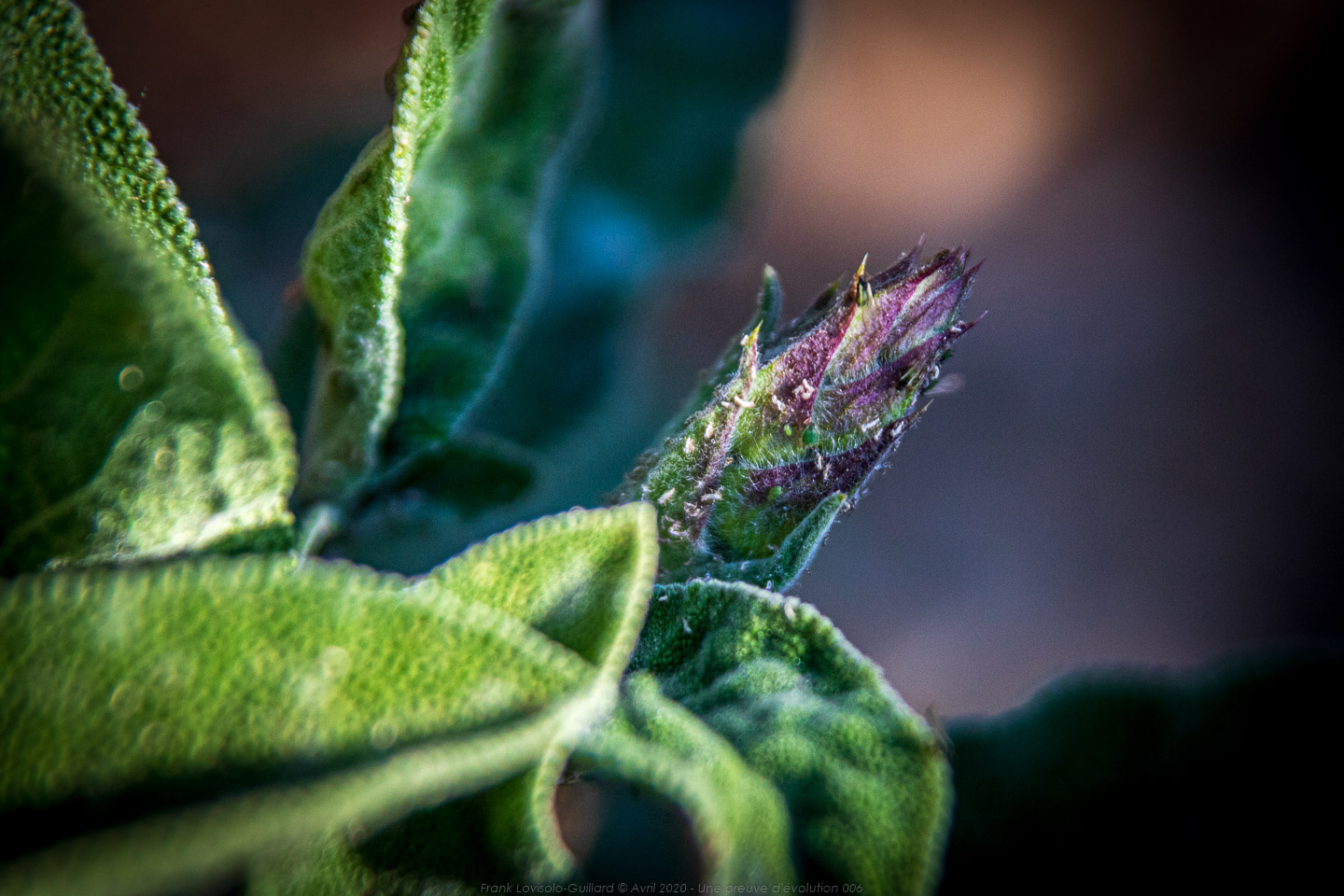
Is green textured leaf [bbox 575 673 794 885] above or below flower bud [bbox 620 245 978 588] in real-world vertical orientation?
below

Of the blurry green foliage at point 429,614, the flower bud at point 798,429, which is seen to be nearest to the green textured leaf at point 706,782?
the blurry green foliage at point 429,614

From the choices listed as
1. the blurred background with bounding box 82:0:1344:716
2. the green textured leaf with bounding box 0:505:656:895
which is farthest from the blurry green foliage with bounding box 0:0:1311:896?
the blurred background with bounding box 82:0:1344:716

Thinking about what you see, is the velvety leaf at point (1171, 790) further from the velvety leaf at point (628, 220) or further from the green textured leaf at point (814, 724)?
the velvety leaf at point (628, 220)

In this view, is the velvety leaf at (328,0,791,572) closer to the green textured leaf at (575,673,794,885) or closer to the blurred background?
the blurred background

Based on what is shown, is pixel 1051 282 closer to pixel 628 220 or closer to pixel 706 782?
pixel 628 220

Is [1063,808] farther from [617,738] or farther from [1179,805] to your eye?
[617,738]

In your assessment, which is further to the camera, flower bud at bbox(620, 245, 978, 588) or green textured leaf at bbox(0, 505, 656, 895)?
flower bud at bbox(620, 245, 978, 588)

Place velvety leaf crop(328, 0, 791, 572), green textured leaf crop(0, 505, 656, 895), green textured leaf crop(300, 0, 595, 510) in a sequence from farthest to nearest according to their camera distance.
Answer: velvety leaf crop(328, 0, 791, 572), green textured leaf crop(300, 0, 595, 510), green textured leaf crop(0, 505, 656, 895)
